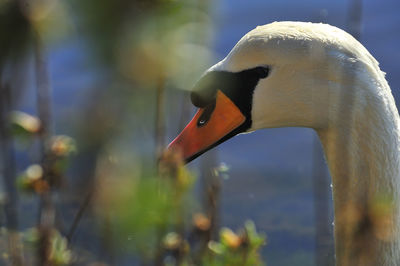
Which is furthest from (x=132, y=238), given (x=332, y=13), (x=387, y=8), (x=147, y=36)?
(x=387, y=8)

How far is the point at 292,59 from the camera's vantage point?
5.78ft

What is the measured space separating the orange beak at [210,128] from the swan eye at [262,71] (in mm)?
116

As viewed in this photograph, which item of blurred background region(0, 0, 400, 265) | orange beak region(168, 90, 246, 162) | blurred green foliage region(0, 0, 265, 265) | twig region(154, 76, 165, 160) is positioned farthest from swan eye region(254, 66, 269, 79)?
blurred green foliage region(0, 0, 265, 265)

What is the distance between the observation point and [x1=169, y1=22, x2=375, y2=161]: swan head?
5.66 ft

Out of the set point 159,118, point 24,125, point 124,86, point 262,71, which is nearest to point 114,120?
point 124,86

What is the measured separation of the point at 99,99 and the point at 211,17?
6.8 inches

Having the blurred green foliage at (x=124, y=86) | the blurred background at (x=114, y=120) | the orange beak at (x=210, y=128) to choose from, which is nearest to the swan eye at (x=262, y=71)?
the orange beak at (x=210, y=128)

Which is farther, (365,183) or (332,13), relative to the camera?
(332,13)

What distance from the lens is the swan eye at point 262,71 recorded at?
5.90 ft

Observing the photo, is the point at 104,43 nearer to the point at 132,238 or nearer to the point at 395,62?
the point at 132,238

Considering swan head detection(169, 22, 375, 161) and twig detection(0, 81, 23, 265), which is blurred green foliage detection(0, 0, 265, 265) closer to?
twig detection(0, 81, 23, 265)

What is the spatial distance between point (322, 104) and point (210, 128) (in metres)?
0.28

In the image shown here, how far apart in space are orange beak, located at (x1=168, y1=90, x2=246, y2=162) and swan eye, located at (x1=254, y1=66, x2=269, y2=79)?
12 cm

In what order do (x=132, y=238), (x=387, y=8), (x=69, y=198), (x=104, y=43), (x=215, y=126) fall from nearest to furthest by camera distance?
(x=104, y=43) < (x=132, y=238) < (x=69, y=198) < (x=215, y=126) < (x=387, y=8)
